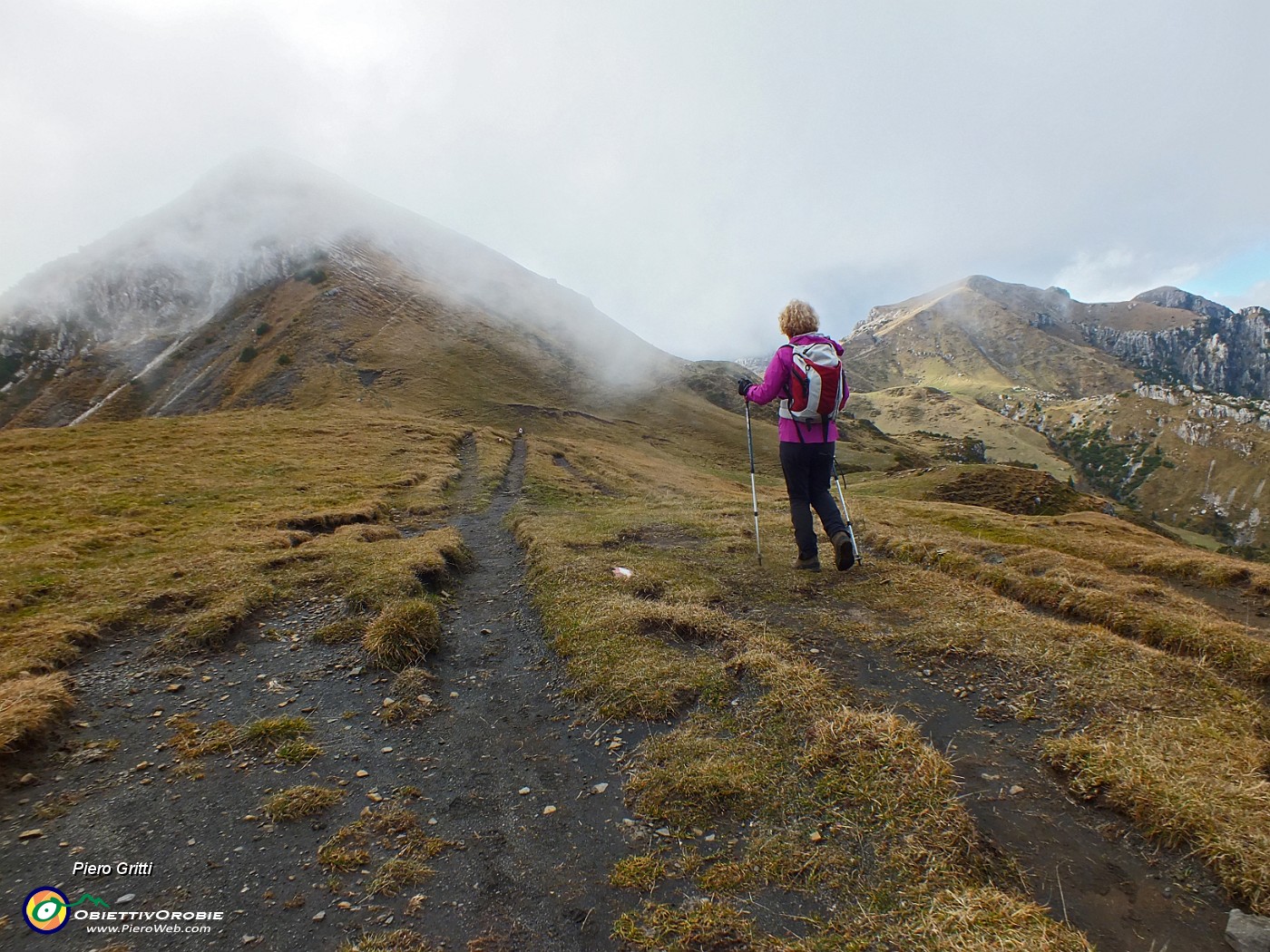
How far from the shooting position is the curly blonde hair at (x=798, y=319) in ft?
42.0

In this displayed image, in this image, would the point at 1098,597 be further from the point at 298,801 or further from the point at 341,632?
the point at 341,632

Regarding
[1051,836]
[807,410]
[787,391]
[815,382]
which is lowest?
[1051,836]

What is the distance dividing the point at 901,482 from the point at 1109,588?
7872 cm

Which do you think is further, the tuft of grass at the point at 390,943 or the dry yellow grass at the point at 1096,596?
the dry yellow grass at the point at 1096,596

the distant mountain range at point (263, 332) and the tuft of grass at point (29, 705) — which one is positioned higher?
the distant mountain range at point (263, 332)

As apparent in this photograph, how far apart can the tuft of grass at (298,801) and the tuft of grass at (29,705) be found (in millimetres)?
4033

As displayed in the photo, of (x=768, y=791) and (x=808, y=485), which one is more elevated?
(x=808, y=485)

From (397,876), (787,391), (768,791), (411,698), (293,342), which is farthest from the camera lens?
(293,342)

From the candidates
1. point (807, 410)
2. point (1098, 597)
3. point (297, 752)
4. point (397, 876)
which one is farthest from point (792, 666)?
point (1098, 597)

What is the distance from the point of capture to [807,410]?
12258 millimetres

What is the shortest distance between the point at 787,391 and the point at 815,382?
0.69 m

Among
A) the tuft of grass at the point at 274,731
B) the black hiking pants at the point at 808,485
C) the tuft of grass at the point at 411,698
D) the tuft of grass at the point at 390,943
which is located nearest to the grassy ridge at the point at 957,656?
the black hiking pants at the point at 808,485

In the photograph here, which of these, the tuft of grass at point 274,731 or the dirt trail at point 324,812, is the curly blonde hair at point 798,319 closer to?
the dirt trail at point 324,812

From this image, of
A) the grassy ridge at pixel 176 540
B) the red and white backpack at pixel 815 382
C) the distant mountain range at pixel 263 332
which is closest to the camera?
the grassy ridge at pixel 176 540
